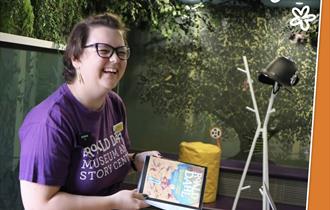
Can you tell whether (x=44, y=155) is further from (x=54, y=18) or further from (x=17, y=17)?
(x=54, y=18)

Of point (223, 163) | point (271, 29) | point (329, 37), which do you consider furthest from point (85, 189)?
point (271, 29)

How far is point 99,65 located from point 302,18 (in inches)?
96.8

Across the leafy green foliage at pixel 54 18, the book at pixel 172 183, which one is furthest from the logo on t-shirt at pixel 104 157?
the leafy green foliage at pixel 54 18

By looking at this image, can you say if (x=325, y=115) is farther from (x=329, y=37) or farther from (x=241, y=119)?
(x=241, y=119)

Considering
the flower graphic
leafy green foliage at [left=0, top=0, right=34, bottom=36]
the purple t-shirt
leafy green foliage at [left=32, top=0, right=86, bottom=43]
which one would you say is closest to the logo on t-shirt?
the purple t-shirt

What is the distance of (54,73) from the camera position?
247cm

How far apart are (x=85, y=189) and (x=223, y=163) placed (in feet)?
7.53

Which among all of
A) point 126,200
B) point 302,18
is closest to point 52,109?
point 126,200

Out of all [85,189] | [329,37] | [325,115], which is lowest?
[85,189]

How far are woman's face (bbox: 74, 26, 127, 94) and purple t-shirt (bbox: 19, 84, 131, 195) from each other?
8 centimetres

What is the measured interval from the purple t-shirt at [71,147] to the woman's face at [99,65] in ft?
0.27

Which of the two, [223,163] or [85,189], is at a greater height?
[85,189]

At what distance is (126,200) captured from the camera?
1.29 metres

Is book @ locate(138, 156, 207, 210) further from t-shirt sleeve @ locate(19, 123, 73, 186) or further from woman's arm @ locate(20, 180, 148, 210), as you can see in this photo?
t-shirt sleeve @ locate(19, 123, 73, 186)
